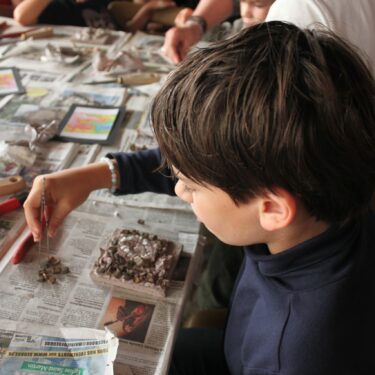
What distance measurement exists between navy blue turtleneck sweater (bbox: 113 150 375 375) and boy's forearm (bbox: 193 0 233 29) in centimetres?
116

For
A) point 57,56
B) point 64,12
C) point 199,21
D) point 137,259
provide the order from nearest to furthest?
1. point 137,259
2. point 57,56
3. point 199,21
4. point 64,12

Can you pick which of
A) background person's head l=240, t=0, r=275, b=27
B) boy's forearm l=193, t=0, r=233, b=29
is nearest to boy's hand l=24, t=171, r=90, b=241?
background person's head l=240, t=0, r=275, b=27

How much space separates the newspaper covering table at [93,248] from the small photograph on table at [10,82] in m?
0.02

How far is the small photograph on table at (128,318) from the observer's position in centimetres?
58

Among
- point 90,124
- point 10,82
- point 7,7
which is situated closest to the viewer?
point 90,124

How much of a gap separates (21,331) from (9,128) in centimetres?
58

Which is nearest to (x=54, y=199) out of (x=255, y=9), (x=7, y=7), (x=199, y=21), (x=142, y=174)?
(x=142, y=174)

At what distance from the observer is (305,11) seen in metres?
0.63

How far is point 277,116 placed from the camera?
0.40 m

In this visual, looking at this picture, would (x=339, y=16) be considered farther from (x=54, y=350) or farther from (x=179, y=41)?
(x=179, y=41)

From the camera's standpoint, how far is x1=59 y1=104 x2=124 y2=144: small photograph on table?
0.96 metres


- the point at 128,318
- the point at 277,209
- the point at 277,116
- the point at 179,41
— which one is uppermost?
the point at 277,116

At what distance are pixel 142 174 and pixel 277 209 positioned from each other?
1.22 ft

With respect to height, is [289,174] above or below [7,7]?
above
